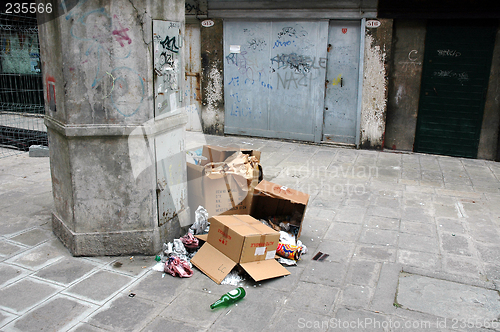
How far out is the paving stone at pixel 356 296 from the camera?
364 cm

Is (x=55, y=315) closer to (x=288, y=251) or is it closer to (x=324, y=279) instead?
(x=288, y=251)

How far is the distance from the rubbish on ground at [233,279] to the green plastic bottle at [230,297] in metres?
0.19

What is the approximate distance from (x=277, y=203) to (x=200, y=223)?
36.2 inches

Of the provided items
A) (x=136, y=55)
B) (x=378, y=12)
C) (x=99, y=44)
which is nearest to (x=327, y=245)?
(x=136, y=55)

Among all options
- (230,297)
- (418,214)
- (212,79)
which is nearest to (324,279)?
(230,297)

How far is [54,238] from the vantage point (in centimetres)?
477

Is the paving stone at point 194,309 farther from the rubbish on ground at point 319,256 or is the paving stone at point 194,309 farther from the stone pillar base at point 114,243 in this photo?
the rubbish on ground at point 319,256

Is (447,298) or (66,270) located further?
(66,270)

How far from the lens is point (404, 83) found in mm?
8695

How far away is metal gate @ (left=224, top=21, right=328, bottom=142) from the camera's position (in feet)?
29.9

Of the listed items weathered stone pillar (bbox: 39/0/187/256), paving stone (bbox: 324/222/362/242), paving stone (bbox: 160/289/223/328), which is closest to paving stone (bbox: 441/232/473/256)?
paving stone (bbox: 324/222/362/242)

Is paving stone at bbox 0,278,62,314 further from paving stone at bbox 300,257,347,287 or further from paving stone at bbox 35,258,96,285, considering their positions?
paving stone at bbox 300,257,347,287

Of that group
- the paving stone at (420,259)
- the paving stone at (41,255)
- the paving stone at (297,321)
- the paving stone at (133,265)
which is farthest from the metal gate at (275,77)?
the paving stone at (297,321)

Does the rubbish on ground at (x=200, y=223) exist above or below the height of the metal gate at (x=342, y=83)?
below
